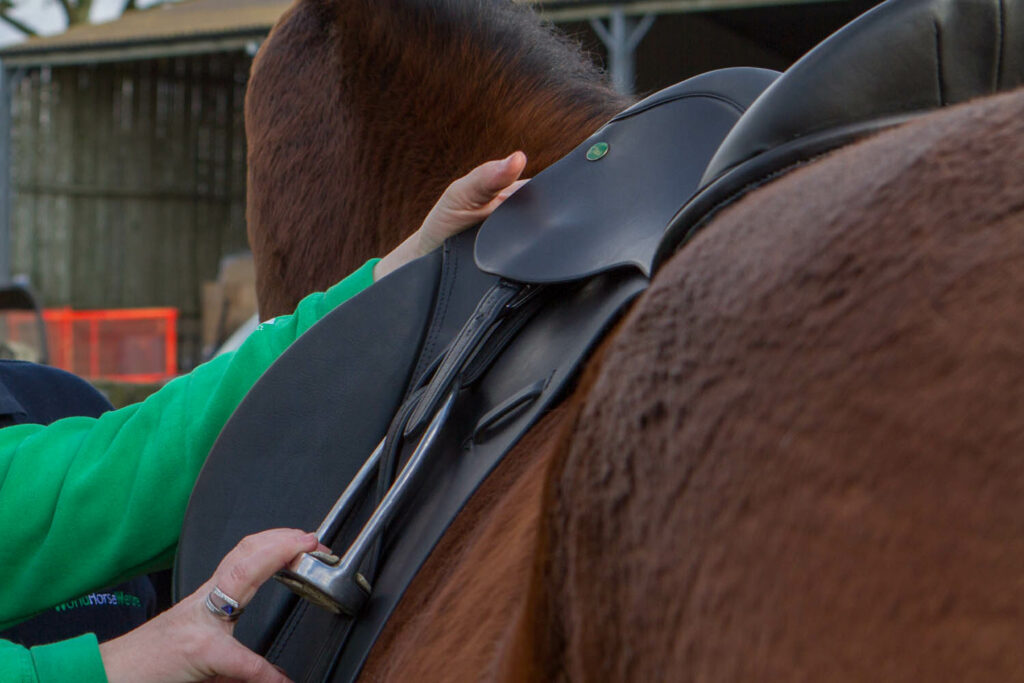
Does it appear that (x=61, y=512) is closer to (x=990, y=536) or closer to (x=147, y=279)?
(x=990, y=536)

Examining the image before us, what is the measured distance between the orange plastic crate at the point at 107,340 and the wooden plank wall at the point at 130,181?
13.2 ft

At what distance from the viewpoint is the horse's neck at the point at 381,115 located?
119 cm

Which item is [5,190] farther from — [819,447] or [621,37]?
[819,447]

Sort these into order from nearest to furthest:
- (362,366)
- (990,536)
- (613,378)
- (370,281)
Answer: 1. (990,536)
2. (613,378)
3. (362,366)
4. (370,281)

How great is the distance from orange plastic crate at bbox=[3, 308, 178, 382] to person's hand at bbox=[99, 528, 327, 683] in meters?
7.30

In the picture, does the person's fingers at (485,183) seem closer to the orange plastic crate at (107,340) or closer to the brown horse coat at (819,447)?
the brown horse coat at (819,447)

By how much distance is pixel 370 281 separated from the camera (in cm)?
111

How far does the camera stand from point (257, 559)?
29.9 inches

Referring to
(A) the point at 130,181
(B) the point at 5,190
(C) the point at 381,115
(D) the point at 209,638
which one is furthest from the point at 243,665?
(A) the point at 130,181

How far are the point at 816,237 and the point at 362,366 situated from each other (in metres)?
0.56

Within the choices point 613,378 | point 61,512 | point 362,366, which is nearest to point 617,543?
point 613,378

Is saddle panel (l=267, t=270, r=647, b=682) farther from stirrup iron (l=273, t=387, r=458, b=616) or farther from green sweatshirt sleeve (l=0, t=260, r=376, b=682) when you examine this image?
green sweatshirt sleeve (l=0, t=260, r=376, b=682)

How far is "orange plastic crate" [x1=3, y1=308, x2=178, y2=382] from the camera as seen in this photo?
791 cm

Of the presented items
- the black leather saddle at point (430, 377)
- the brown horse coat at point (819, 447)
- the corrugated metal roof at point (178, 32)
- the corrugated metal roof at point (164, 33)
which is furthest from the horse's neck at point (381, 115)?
the corrugated metal roof at point (164, 33)
